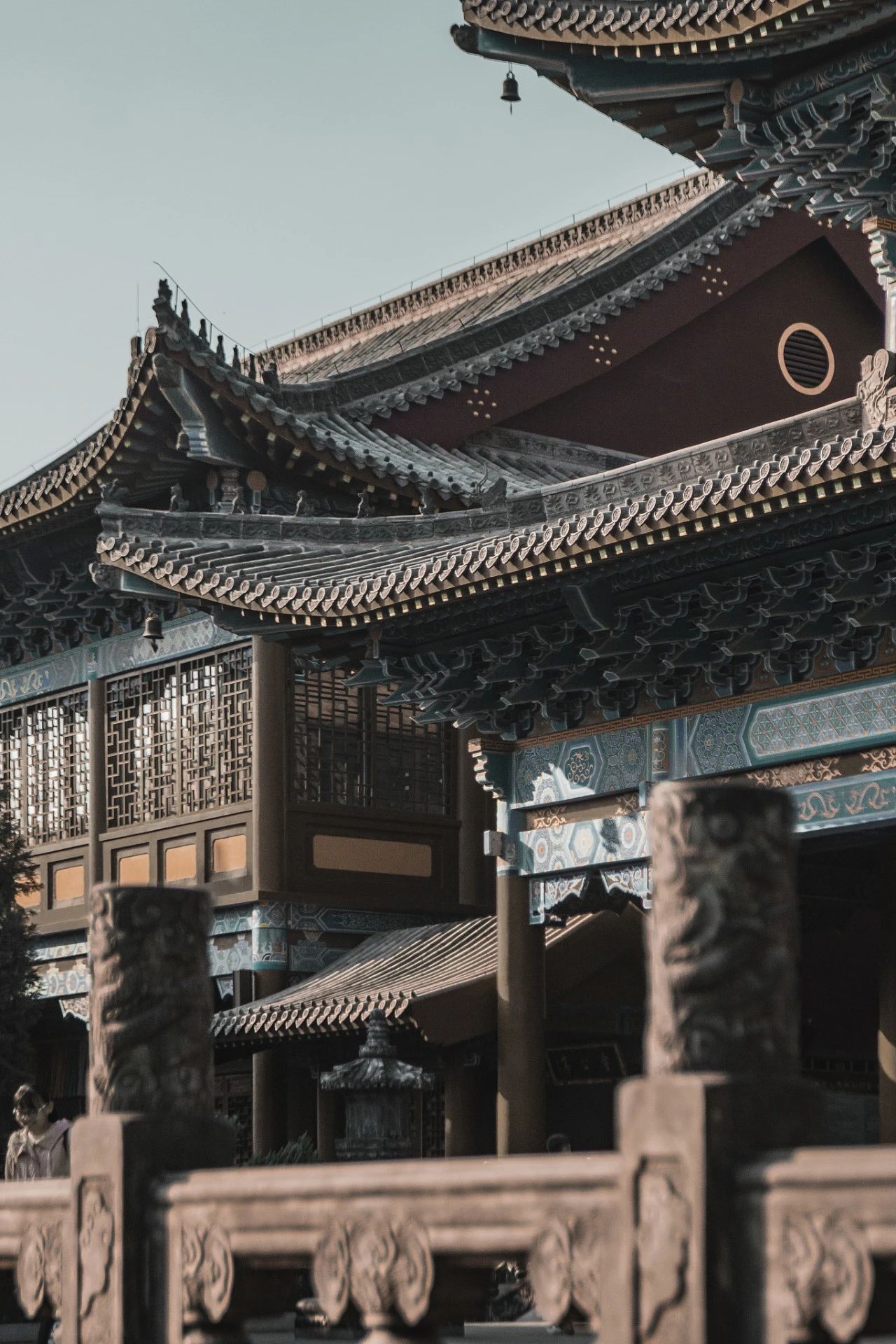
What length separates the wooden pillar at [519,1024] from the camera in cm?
1502

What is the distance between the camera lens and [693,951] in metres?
5.38

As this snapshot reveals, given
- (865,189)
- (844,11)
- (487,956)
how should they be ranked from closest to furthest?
(844,11) → (865,189) → (487,956)

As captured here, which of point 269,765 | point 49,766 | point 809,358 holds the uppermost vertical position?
point 809,358

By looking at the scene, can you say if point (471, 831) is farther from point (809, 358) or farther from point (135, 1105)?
point (135, 1105)

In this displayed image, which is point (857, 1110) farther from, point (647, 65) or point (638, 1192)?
point (638, 1192)

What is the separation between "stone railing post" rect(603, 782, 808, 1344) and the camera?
5.08 m

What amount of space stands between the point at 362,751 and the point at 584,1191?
45.8ft

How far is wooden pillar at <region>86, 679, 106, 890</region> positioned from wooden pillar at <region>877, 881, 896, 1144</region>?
317 inches

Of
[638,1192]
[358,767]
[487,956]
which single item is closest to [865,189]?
[487,956]

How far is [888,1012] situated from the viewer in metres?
14.1

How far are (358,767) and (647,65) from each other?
6774 mm

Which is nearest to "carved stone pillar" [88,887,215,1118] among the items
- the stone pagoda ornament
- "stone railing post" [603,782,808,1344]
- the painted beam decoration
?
"stone railing post" [603,782,808,1344]

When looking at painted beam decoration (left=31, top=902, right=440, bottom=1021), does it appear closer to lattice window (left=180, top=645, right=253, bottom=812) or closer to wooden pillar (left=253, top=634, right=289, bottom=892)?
wooden pillar (left=253, top=634, right=289, bottom=892)

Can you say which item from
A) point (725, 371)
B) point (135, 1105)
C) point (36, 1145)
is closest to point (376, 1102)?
point (36, 1145)
